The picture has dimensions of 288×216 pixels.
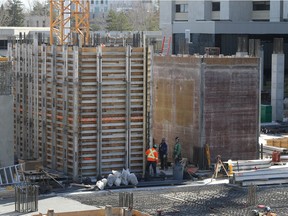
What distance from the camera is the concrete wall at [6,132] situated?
2784cm

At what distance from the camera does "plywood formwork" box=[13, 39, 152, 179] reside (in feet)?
91.5

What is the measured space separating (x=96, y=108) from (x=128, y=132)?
1311 mm

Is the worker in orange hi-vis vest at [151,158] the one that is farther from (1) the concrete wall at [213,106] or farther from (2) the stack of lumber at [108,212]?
(2) the stack of lumber at [108,212]

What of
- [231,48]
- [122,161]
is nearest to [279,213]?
[122,161]

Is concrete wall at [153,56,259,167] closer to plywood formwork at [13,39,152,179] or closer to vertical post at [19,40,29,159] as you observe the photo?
plywood formwork at [13,39,152,179]

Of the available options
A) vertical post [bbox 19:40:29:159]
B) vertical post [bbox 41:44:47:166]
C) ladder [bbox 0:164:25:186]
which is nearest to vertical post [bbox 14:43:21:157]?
vertical post [bbox 19:40:29:159]

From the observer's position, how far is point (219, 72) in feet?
99.8

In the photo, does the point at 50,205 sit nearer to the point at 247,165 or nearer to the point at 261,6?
the point at 247,165

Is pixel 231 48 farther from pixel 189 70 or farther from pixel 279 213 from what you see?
pixel 279 213

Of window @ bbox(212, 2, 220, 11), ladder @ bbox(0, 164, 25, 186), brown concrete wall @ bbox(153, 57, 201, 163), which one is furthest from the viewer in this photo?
window @ bbox(212, 2, 220, 11)

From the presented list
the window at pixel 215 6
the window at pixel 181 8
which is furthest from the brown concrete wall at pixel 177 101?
the window at pixel 181 8

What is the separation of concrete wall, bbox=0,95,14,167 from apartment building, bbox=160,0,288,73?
27.4 metres

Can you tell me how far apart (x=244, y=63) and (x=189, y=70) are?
1977mm

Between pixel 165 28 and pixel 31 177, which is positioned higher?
pixel 165 28
